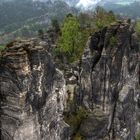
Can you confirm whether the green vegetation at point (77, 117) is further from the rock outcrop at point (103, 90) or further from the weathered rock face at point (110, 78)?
the weathered rock face at point (110, 78)

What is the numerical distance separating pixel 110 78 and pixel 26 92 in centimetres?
2295

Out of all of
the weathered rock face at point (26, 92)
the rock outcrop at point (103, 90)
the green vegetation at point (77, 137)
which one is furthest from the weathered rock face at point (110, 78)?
the weathered rock face at point (26, 92)

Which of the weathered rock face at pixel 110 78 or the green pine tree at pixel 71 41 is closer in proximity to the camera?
the weathered rock face at pixel 110 78

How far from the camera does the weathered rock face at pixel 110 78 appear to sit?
181ft

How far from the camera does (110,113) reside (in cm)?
5581

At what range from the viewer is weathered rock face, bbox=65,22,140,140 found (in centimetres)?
5522

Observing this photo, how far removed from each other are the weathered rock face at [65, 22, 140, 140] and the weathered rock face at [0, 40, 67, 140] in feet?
57.0

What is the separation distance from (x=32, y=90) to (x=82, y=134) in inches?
765

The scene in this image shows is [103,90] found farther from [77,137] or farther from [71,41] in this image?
[71,41]

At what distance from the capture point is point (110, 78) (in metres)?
55.4

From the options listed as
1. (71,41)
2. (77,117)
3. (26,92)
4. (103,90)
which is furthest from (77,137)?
(71,41)

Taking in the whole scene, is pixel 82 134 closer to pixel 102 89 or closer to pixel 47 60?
pixel 102 89

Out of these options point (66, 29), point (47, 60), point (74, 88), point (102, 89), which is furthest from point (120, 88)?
point (66, 29)

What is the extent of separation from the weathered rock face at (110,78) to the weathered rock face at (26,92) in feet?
57.0
